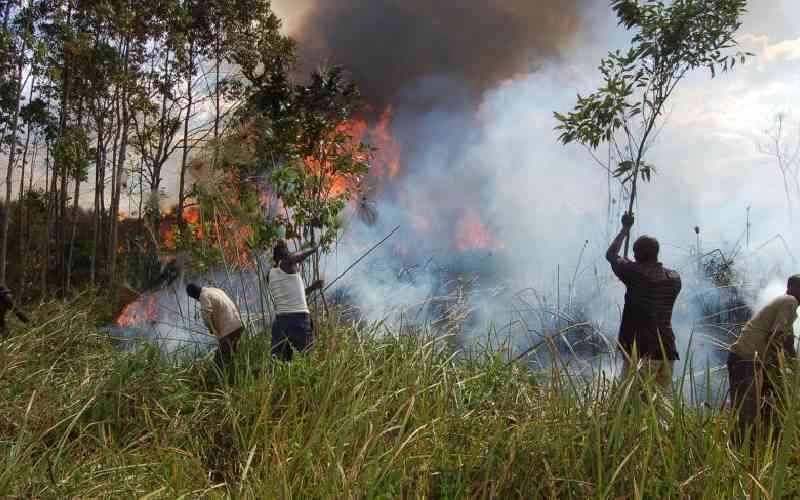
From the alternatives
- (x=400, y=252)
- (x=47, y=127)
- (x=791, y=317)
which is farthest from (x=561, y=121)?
(x=47, y=127)

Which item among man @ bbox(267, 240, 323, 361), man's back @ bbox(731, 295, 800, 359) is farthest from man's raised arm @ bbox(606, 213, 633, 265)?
man @ bbox(267, 240, 323, 361)

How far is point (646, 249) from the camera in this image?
14.0 ft

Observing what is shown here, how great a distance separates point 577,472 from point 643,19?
4962mm

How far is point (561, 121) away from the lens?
5.91 m

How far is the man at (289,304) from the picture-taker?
5004 millimetres

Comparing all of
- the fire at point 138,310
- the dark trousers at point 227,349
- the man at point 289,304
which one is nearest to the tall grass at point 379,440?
the dark trousers at point 227,349

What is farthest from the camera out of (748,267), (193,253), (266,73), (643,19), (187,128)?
(187,128)

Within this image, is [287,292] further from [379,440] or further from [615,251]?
[379,440]

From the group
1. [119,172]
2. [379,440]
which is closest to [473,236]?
[119,172]

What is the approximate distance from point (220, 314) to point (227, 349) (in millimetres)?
395

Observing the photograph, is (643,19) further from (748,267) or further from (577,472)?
(577,472)

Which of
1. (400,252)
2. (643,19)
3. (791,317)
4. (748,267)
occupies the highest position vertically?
(643,19)

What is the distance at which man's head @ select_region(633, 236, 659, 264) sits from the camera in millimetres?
4273

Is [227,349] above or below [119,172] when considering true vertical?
below
